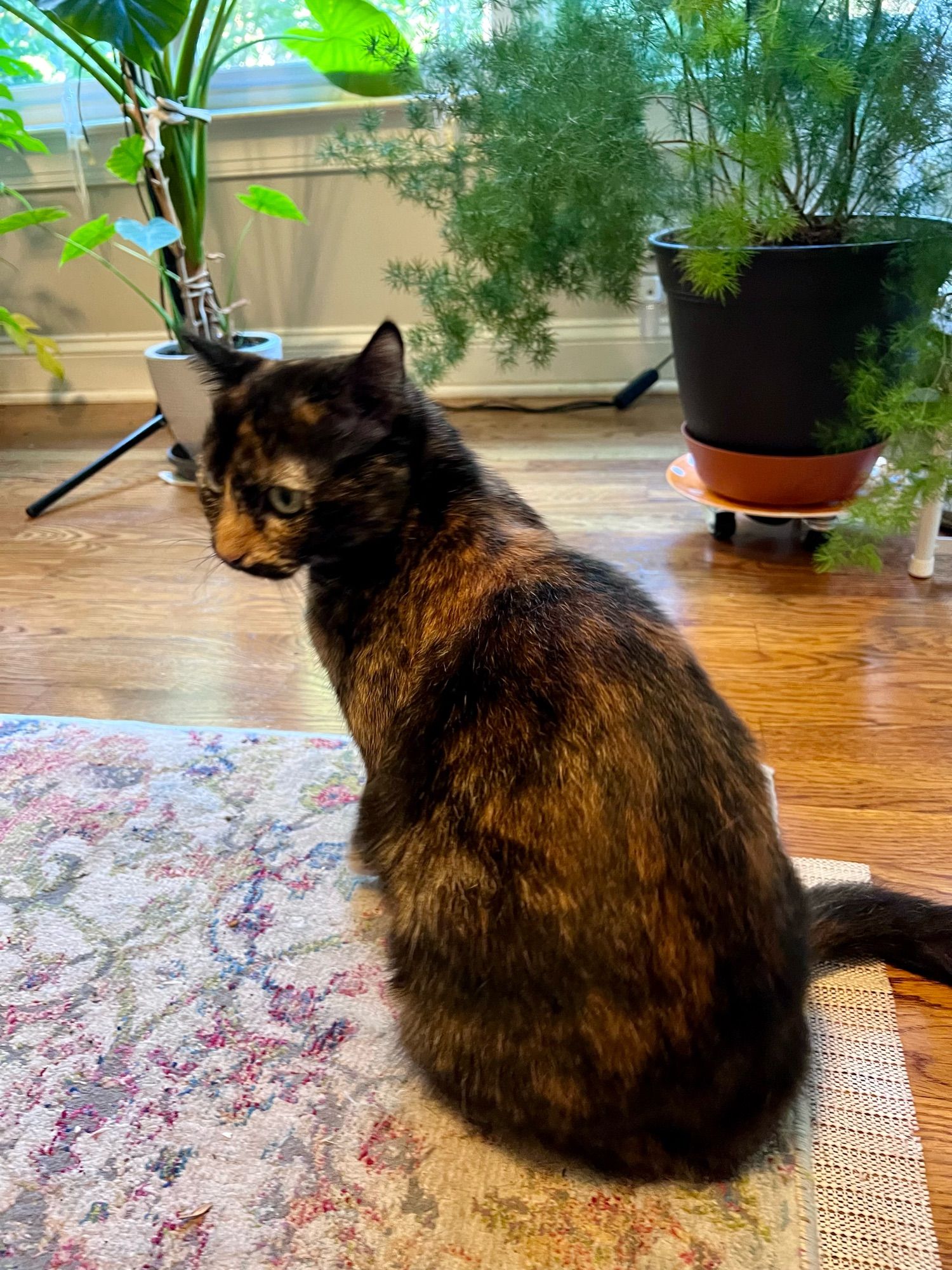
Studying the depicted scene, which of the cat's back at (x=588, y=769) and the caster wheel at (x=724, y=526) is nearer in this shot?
the cat's back at (x=588, y=769)

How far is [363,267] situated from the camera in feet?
8.86

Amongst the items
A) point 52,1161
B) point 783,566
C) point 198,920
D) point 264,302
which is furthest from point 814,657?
point 264,302

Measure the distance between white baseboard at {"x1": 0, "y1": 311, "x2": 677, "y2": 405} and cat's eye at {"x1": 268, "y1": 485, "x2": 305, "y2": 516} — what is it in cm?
161

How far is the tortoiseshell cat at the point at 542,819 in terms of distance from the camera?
69 cm

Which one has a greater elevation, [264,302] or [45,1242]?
[264,302]

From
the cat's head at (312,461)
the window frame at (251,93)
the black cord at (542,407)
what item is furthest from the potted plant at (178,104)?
the cat's head at (312,461)

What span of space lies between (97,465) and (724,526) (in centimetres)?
155

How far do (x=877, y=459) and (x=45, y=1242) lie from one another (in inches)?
68.0

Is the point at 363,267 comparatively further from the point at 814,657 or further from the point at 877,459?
the point at 814,657

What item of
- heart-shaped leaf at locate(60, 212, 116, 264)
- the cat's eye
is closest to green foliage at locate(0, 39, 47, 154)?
heart-shaped leaf at locate(60, 212, 116, 264)

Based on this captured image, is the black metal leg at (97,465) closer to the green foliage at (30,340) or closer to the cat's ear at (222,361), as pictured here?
the green foliage at (30,340)

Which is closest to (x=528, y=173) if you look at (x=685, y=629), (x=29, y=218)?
(x=685, y=629)

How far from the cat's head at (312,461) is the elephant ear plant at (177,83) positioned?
1.14 metres

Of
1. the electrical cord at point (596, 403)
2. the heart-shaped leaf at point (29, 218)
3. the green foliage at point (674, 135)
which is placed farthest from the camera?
the electrical cord at point (596, 403)
